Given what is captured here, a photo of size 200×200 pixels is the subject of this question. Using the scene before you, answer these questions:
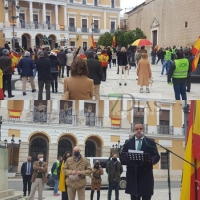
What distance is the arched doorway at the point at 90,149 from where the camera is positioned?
6059mm

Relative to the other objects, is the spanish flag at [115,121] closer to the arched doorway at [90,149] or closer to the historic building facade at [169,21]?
the arched doorway at [90,149]

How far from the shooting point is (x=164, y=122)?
5.98 m

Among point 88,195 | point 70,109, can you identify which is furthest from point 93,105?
point 88,195

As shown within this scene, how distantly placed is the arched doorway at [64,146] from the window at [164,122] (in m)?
1.21

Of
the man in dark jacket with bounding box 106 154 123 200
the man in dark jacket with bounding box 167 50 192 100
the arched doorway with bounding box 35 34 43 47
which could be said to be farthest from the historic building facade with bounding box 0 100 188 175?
the arched doorway with bounding box 35 34 43 47

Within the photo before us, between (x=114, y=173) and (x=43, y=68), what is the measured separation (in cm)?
393

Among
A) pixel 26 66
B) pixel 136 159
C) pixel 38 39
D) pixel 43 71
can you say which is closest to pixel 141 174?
pixel 136 159

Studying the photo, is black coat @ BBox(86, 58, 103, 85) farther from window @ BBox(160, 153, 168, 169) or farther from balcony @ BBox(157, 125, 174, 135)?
window @ BBox(160, 153, 168, 169)

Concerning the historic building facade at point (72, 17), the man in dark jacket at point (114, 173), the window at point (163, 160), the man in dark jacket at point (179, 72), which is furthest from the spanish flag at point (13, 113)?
the historic building facade at point (72, 17)

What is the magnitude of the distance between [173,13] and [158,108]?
114ft

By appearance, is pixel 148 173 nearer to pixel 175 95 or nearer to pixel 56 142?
pixel 56 142

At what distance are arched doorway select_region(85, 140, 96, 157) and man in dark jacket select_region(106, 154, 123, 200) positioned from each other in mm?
294

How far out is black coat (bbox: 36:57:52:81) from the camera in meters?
9.25

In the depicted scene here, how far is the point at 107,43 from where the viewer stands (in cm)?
4122
